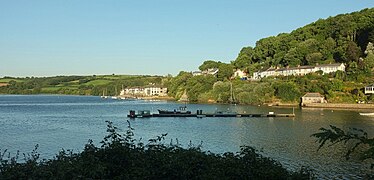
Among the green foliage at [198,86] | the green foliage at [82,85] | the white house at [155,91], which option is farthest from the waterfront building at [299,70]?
the green foliage at [82,85]

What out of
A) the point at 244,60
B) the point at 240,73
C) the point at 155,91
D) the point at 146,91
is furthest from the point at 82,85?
the point at 240,73

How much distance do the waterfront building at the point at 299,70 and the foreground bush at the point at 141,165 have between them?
7620 cm

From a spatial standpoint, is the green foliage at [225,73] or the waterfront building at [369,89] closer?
the waterfront building at [369,89]

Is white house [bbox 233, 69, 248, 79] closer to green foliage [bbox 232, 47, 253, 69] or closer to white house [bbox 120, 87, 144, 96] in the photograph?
green foliage [bbox 232, 47, 253, 69]

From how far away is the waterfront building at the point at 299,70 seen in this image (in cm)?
8175

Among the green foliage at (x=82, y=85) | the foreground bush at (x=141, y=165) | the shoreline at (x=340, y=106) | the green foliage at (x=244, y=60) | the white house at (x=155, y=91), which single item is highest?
the green foliage at (x=244, y=60)

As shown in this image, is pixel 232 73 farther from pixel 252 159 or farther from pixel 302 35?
pixel 252 159

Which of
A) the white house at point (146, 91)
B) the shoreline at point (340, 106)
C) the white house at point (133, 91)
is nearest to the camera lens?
the shoreline at point (340, 106)

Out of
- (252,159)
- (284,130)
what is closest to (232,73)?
(284,130)

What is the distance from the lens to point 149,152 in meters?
10.6

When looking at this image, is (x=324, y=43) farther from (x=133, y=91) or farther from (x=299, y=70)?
(x=133, y=91)

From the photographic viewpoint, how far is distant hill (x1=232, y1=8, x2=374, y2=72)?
86312mm

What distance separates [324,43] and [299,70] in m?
9.48

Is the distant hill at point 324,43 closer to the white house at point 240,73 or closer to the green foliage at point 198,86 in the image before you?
the white house at point 240,73
